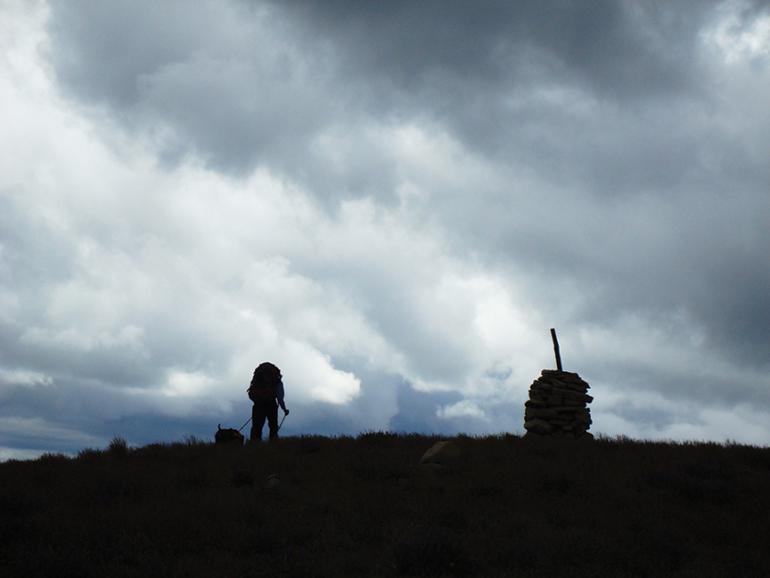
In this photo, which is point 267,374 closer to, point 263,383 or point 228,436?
point 263,383

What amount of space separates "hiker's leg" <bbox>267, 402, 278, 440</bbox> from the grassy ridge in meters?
2.40

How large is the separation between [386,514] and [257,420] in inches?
323

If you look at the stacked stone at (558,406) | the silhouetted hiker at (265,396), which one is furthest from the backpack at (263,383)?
the stacked stone at (558,406)

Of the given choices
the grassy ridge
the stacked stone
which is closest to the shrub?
the grassy ridge

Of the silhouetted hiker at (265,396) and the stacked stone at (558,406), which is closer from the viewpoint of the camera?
the silhouetted hiker at (265,396)

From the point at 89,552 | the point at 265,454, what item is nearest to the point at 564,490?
the point at 265,454

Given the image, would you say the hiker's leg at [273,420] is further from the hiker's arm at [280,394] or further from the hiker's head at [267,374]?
the hiker's head at [267,374]

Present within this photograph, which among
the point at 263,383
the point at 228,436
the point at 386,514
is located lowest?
the point at 386,514

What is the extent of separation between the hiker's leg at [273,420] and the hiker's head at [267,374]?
646mm

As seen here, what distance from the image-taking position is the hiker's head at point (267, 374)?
1696 cm

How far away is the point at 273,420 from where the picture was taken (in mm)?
17266

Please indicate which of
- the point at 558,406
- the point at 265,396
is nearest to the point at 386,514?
the point at 265,396

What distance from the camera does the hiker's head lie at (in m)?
17.0

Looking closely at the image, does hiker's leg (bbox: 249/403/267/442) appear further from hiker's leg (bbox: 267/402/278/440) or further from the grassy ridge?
the grassy ridge
